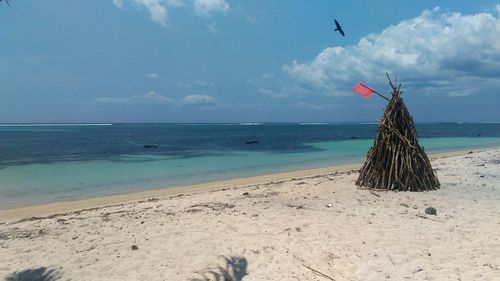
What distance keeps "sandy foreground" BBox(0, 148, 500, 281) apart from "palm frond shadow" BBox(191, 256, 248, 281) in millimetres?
24

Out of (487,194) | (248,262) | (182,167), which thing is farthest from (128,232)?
(182,167)

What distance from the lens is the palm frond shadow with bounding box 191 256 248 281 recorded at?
4.86 m

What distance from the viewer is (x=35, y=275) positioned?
497cm

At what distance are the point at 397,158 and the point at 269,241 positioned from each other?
5.28m

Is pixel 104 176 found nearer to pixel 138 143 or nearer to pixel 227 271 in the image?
pixel 227 271

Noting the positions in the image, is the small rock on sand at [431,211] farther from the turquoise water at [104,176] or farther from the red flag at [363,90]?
the turquoise water at [104,176]

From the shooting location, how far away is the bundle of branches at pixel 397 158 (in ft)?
32.6

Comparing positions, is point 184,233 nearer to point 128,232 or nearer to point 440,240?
point 128,232

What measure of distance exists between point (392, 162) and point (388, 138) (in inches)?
24.7

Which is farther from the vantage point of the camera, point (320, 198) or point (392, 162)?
point (392, 162)

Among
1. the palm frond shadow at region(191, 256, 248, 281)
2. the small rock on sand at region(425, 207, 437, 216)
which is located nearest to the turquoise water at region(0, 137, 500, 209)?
the palm frond shadow at region(191, 256, 248, 281)

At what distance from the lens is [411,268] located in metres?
4.98

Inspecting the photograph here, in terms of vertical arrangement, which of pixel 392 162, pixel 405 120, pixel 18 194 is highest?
pixel 405 120

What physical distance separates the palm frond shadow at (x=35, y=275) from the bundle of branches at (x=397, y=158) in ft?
25.1
